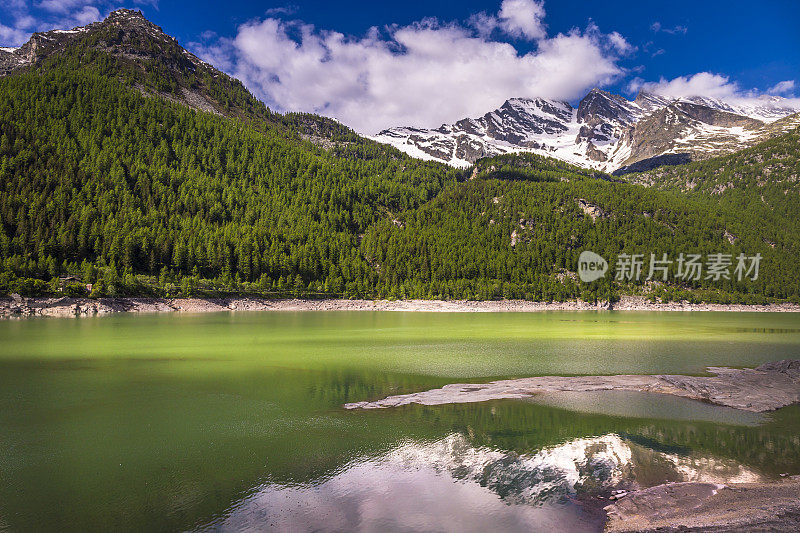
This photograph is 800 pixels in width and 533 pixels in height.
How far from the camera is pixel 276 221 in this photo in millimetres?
142500

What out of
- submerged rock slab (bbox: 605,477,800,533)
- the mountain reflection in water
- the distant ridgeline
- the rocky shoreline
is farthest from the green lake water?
the distant ridgeline

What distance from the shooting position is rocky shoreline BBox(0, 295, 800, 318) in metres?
61.0

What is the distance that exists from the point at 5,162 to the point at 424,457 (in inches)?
5311

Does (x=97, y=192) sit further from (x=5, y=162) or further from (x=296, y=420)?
(x=296, y=420)

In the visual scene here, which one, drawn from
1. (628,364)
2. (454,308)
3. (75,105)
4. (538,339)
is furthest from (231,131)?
(628,364)

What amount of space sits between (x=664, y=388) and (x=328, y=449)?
51.4 feet

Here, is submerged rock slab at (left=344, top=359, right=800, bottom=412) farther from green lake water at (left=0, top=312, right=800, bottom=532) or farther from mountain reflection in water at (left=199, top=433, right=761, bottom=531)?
mountain reflection in water at (left=199, top=433, right=761, bottom=531)

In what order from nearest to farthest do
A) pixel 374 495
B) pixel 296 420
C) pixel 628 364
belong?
pixel 374 495 < pixel 296 420 < pixel 628 364

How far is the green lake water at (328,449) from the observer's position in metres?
9.06

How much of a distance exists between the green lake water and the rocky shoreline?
44.0 metres

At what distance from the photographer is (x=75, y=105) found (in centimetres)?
15675

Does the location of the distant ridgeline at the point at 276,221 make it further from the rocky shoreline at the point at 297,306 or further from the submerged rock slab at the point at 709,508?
the submerged rock slab at the point at 709,508

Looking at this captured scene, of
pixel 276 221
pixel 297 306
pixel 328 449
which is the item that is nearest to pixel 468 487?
pixel 328 449

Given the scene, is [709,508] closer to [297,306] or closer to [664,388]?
[664,388]
